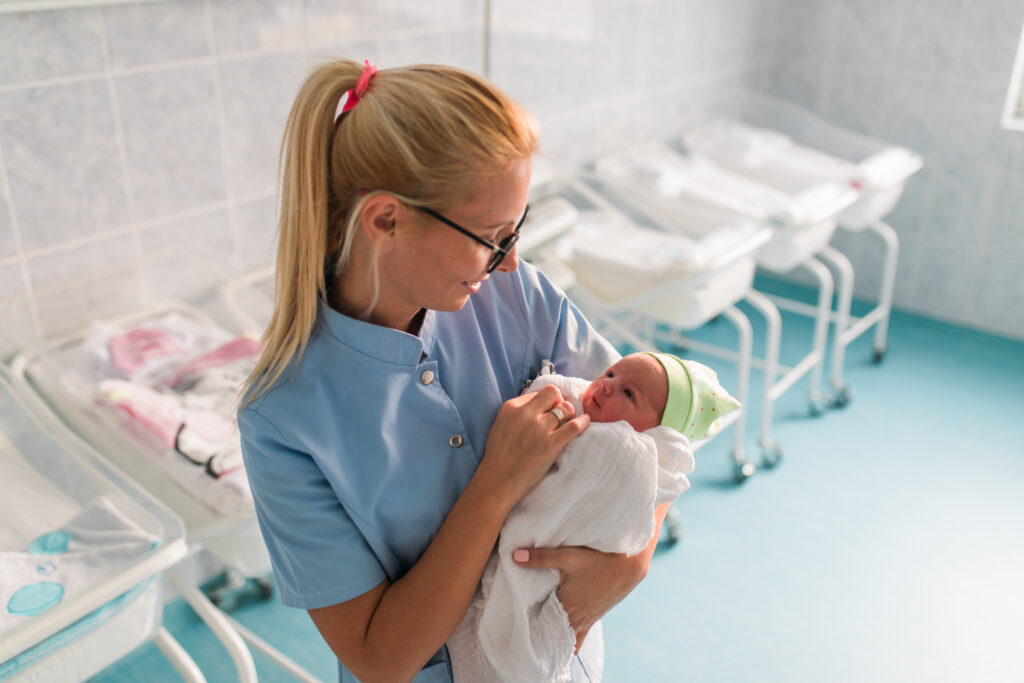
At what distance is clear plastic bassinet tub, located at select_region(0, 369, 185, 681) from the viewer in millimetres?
1373

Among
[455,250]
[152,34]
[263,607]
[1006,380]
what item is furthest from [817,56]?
[455,250]

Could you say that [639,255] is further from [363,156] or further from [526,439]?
[363,156]

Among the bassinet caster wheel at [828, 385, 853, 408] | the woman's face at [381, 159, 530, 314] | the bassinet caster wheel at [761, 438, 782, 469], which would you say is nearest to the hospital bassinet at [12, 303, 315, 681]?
the woman's face at [381, 159, 530, 314]

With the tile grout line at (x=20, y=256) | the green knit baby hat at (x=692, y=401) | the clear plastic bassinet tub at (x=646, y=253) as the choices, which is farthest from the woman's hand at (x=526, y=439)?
the clear plastic bassinet tub at (x=646, y=253)

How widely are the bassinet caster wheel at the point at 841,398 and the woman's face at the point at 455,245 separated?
272 cm

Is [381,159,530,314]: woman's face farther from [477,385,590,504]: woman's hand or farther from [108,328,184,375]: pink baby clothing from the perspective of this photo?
[108,328,184,375]: pink baby clothing

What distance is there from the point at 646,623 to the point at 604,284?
38.0 inches

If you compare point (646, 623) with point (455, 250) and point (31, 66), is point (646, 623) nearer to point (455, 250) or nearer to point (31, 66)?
point (455, 250)

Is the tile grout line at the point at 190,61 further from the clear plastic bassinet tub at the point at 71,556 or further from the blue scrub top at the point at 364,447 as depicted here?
the blue scrub top at the point at 364,447

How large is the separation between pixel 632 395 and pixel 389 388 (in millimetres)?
405

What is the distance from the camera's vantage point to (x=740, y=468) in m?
2.98

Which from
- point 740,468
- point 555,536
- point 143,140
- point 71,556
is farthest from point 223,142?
point 740,468

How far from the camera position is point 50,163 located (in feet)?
6.35

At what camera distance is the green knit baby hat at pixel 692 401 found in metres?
1.33
